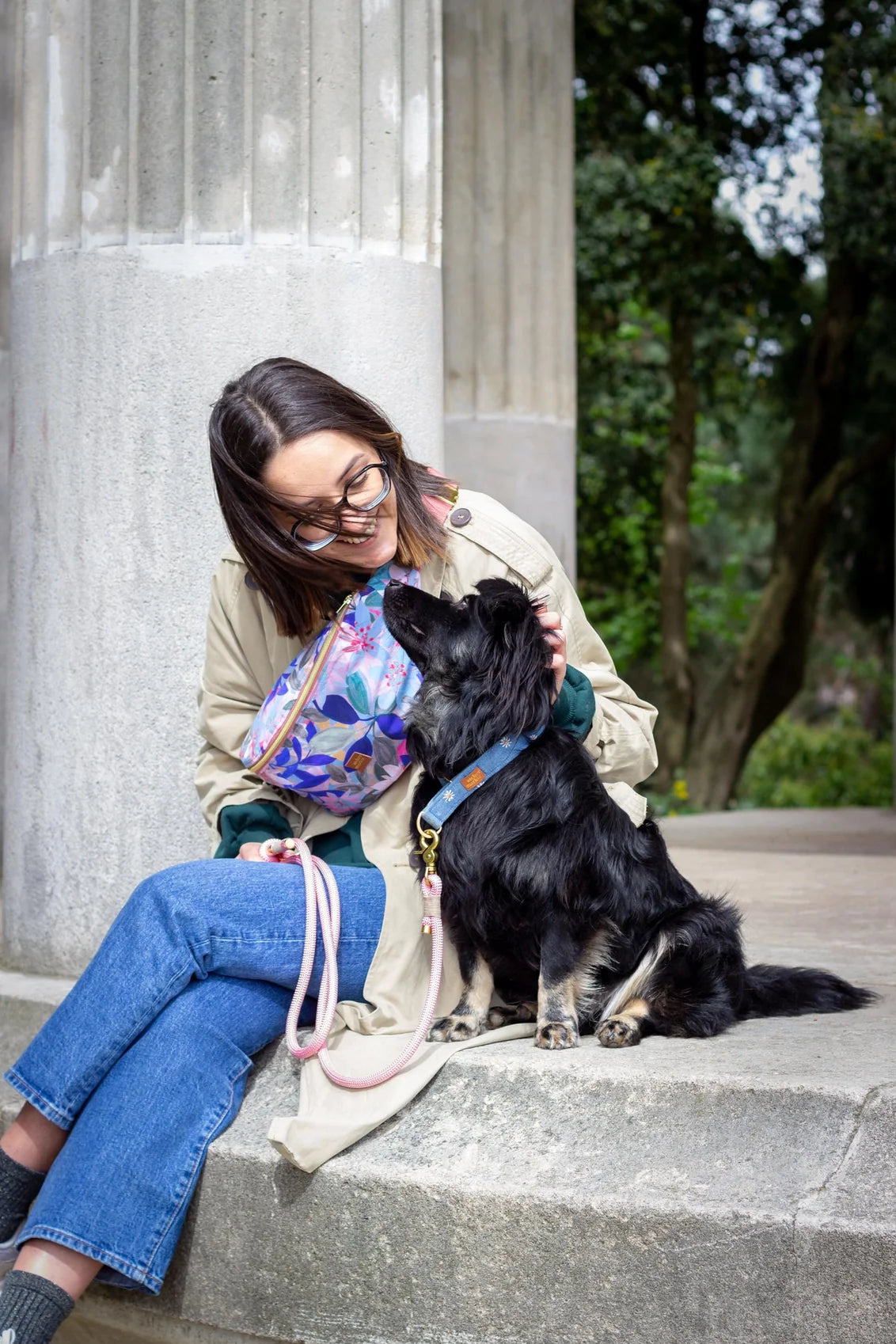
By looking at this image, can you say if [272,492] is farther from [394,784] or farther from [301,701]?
[394,784]

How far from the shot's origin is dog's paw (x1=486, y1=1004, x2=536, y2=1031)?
3150mm

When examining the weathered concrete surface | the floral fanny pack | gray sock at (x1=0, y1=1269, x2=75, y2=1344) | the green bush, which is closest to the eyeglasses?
the floral fanny pack

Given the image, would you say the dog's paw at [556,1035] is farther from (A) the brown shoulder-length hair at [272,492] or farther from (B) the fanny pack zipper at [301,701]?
(A) the brown shoulder-length hair at [272,492]

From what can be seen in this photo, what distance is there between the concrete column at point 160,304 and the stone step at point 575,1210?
1101 millimetres

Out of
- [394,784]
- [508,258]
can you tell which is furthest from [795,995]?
[508,258]

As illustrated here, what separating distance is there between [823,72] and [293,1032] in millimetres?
11600

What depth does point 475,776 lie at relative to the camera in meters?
2.94

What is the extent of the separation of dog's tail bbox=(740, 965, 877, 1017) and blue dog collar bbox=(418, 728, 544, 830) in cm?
83

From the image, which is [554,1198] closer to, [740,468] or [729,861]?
[729,861]

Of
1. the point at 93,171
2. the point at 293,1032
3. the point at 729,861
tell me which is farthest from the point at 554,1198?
the point at 729,861

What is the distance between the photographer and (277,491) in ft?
9.89

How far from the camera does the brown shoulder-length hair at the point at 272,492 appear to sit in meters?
3.01

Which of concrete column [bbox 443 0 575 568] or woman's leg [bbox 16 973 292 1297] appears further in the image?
concrete column [bbox 443 0 575 568]

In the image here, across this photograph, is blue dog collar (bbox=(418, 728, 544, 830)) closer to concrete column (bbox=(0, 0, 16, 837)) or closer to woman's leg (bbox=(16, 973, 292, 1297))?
woman's leg (bbox=(16, 973, 292, 1297))
